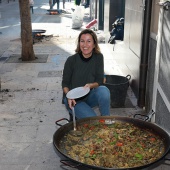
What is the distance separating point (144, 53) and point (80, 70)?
205cm

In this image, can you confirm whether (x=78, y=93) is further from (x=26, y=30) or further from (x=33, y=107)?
(x=26, y=30)

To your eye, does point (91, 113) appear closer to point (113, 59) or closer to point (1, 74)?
point (1, 74)

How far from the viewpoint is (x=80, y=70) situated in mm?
4613

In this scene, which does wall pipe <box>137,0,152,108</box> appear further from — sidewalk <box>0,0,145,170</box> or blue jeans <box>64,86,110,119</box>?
blue jeans <box>64,86,110,119</box>

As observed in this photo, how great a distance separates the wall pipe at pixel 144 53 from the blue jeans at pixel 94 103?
1948 millimetres

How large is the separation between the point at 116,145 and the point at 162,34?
2.35 metres

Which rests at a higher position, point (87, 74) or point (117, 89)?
point (87, 74)

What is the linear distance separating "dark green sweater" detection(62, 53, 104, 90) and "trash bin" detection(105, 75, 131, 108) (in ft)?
5.50

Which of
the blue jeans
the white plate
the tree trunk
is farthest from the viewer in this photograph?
the tree trunk

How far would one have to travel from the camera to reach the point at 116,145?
10.3ft

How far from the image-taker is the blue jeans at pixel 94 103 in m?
4.30

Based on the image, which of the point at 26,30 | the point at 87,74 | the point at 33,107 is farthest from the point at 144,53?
the point at 26,30

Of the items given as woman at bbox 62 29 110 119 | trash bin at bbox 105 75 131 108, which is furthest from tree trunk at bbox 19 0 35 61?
woman at bbox 62 29 110 119

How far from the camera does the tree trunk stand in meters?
10.6
